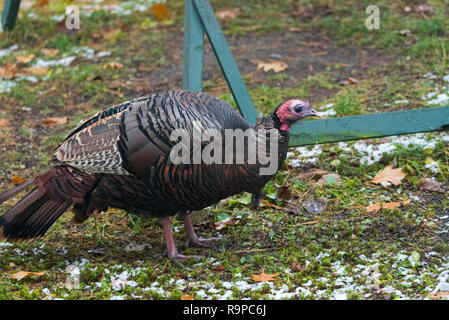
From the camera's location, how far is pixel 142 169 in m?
3.35

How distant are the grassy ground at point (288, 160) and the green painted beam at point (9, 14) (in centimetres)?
10

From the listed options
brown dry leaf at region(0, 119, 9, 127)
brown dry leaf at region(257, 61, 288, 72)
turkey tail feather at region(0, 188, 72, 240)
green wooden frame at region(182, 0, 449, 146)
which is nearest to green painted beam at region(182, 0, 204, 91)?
green wooden frame at region(182, 0, 449, 146)

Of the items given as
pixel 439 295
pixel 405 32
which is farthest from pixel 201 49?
pixel 405 32

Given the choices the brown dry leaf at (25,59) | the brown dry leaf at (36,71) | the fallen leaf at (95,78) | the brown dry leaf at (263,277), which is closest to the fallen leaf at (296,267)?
the brown dry leaf at (263,277)

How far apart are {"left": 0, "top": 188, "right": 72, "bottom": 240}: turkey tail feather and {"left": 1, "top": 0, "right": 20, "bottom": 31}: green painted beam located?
4.12 m

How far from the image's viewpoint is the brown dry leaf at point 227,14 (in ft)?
24.8

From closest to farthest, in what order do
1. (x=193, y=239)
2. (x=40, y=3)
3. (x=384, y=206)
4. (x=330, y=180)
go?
1. (x=193, y=239)
2. (x=384, y=206)
3. (x=330, y=180)
4. (x=40, y=3)

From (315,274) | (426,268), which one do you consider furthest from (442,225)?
(315,274)

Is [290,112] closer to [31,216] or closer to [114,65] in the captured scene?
[31,216]

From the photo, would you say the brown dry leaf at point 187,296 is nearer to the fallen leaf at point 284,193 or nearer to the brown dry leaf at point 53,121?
the fallen leaf at point 284,193

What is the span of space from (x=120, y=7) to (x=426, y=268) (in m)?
6.17

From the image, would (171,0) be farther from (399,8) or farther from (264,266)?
(264,266)

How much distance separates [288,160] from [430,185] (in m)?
1.08

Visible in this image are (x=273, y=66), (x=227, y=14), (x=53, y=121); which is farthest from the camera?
(x=227, y=14)
